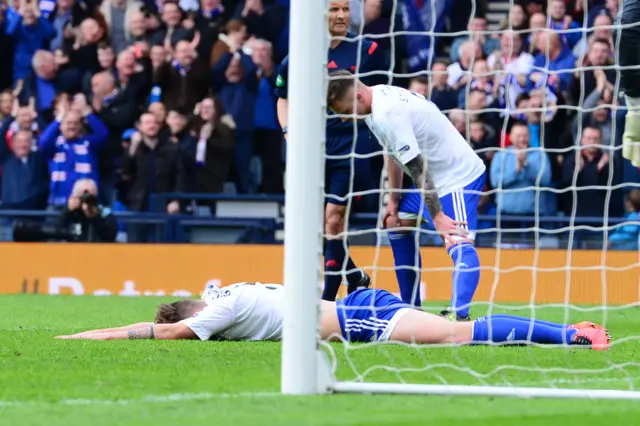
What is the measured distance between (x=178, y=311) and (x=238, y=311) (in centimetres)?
39

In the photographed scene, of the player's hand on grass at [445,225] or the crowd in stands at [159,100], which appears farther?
the crowd in stands at [159,100]

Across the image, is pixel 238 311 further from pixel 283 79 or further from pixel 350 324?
pixel 283 79

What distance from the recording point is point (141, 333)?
6.68 metres

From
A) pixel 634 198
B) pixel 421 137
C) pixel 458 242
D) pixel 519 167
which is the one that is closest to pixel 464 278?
pixel 458 242

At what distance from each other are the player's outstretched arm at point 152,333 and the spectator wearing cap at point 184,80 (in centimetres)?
715

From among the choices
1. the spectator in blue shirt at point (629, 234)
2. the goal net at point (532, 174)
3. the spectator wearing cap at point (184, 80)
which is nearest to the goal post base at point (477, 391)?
the goal net at point (532, 174)

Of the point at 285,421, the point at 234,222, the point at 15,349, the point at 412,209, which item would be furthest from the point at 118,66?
the point at 285,421

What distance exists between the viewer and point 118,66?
13.9 m

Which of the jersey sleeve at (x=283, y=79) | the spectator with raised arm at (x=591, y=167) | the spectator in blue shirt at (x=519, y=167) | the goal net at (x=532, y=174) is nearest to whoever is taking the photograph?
the goal net at (x=532, y=174)

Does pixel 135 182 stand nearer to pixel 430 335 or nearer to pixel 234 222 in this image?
pixel 234 222

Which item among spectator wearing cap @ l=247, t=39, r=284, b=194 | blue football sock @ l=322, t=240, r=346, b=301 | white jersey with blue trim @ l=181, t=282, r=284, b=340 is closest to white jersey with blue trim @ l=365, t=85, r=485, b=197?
white jersey with blue trim @ l=181, t=282, r=284, b=340

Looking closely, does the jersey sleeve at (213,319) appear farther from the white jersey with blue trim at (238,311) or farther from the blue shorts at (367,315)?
the blue shorts at (367,315)

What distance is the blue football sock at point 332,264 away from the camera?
9.11m

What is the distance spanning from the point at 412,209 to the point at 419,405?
3.64 metres
